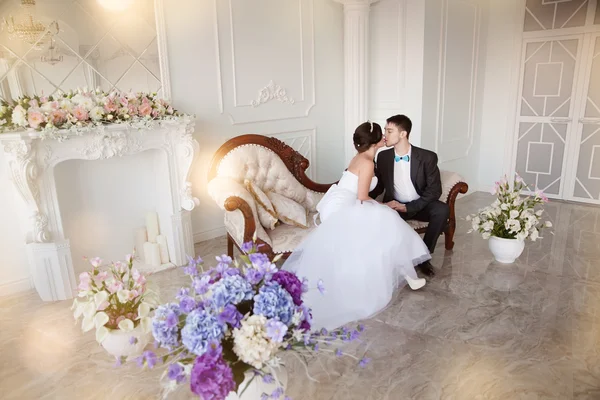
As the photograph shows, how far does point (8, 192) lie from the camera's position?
10.9 feet

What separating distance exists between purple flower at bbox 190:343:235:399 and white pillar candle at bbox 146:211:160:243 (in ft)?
9.46

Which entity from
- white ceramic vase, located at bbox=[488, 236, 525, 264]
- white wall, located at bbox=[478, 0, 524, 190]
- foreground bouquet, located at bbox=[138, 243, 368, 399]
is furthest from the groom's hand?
white wall, located at bbox=[478, 0, 524, 190]

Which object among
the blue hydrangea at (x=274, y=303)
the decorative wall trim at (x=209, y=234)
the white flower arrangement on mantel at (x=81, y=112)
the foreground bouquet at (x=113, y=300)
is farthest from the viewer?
the decorative wall trim at (x=209, y=234)

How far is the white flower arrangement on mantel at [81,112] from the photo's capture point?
3.00 m

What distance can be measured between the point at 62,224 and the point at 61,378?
1284 millimetres

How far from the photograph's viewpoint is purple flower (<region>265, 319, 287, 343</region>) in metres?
1.28

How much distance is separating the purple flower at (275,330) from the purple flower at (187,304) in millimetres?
238

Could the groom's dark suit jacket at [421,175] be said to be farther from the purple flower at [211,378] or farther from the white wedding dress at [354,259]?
the purple flower at [211,378]

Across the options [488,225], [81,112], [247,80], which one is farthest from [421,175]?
[81,112]

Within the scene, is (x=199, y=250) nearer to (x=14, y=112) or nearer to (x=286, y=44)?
(x=14, y=112)

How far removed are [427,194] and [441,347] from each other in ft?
4.50

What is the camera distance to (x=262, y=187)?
3752 millimetres

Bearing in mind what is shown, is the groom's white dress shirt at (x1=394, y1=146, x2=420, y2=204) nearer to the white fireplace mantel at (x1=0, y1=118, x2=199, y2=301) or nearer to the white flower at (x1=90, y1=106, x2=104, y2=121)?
the white fireplace mantel at (x1=0, y1=118, x2=199, y2=301)

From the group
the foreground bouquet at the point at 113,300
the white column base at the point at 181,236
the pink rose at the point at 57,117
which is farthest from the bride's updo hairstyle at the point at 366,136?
the pink rose at the point at 57,117
